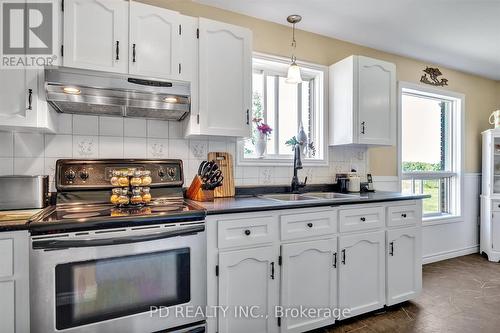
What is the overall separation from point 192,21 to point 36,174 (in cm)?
145

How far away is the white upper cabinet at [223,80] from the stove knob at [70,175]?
799mm

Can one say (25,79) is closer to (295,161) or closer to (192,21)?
(192,21)

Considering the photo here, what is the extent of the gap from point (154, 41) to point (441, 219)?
390 cm

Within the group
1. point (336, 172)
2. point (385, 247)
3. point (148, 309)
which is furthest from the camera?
point (336, 172)

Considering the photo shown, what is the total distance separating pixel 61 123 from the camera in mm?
1918

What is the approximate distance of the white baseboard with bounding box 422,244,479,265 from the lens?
3.56 m

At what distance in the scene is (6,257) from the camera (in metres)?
1.27

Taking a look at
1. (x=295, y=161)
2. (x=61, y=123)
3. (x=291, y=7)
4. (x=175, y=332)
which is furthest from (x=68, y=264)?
(x=291, y=7)

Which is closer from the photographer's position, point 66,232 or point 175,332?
point 66,232

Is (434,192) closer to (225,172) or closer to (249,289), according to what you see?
(225,172)

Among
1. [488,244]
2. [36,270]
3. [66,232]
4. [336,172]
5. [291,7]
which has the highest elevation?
[291,7]

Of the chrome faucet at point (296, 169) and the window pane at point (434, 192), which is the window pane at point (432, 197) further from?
the chrome faucet at point (296, 169)

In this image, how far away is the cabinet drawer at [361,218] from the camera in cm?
208

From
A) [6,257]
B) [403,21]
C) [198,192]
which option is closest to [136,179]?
[198,192]
